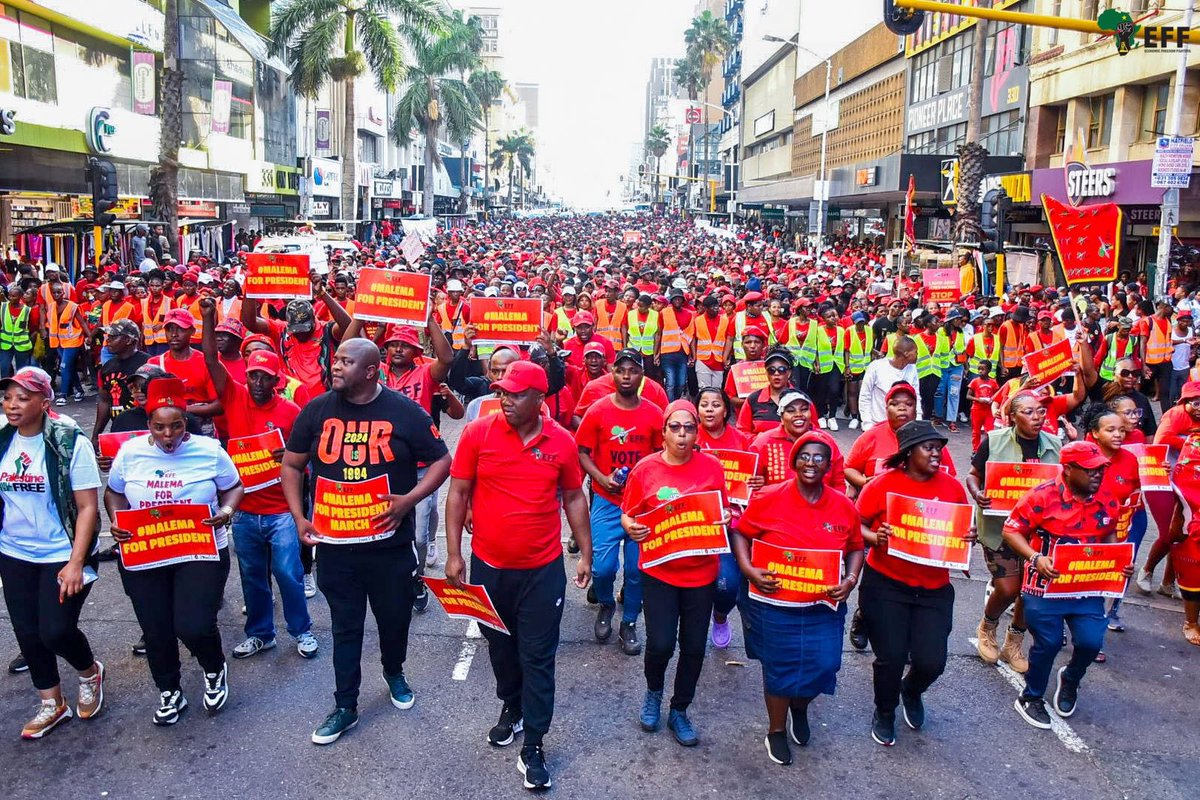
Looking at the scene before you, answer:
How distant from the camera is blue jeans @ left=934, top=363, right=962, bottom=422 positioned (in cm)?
1381

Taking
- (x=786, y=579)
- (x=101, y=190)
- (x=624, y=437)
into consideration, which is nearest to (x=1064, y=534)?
(x=786, y=579)

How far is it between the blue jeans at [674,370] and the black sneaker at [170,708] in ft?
29.5

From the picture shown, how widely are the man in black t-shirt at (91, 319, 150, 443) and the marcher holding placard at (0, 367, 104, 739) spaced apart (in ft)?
6.87

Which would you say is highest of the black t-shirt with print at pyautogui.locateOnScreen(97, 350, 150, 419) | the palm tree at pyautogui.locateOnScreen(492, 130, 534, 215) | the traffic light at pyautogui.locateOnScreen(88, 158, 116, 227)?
the palm tree at pyautogui.locateOnScreen(492, 130, 534, 215)

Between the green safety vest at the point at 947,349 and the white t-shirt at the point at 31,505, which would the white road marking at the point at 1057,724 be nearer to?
the white t-shirt at the point at 31,505

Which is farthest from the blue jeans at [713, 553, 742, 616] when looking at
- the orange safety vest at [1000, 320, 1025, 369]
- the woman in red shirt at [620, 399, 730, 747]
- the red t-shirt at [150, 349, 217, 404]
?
the orange safety vest at [1000, 320, 1025, 369]

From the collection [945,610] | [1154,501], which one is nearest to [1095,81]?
[1154,501]

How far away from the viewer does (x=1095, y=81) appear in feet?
88.2

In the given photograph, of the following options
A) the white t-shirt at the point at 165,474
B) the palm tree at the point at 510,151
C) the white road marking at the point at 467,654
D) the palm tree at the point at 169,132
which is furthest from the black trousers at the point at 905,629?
the palm tree at the point at 510,151

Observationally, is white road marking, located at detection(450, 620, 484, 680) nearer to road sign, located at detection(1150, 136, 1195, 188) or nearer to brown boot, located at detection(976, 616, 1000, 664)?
brown boot, located at detection(976, 616, 1000, 664)

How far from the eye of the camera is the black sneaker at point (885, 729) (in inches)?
203

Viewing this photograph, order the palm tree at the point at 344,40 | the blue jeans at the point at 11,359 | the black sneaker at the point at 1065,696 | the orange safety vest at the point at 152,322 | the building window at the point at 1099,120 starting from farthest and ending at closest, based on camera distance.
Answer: the palm tree at the point at 344,40
the building window at the point at 1099,120
the blue jeans at the point at 11,359
the orange safety vest at the point at 152,322
the black sneaker at the point at 1065,696

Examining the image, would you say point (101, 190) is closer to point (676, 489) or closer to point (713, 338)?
point (713, 338)

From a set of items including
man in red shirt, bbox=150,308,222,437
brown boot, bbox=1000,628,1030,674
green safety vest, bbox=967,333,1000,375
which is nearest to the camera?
brown boot, bbox=1000,628,1030,674
